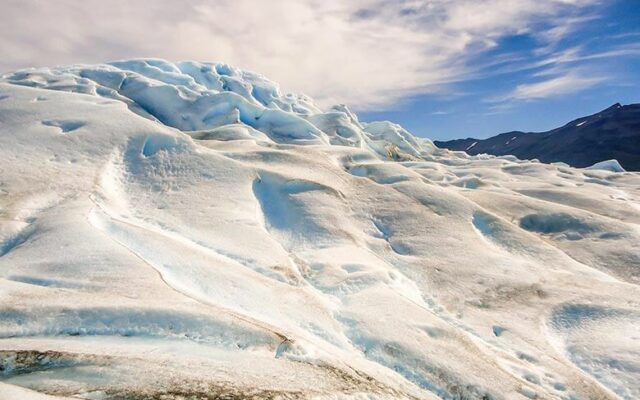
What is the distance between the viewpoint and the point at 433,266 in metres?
14.2

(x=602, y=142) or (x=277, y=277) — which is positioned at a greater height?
(x=602, y=142)

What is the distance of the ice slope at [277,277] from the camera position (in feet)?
24.8

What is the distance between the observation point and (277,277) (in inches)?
472

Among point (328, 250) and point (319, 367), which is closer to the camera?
point (319, 367)

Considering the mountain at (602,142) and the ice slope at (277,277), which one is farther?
the mountain at (602,142)

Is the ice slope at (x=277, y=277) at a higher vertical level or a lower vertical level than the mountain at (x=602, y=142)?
lower

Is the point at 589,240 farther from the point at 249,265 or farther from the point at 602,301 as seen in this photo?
the point at 249,265

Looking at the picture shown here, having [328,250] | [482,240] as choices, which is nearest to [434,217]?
[482,240]

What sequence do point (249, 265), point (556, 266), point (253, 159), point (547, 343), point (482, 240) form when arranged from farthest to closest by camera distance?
point (253, 159), point (482, 240), point (556, 266), point (249, 265), point (547, 343)

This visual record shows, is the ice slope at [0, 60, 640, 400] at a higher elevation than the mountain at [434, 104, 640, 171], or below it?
below

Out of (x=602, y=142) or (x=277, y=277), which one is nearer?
(x=277, y=277)

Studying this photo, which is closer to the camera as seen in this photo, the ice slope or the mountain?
the ice slope

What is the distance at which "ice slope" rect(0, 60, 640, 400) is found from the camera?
298 inches

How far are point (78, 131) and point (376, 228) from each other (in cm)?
1353
